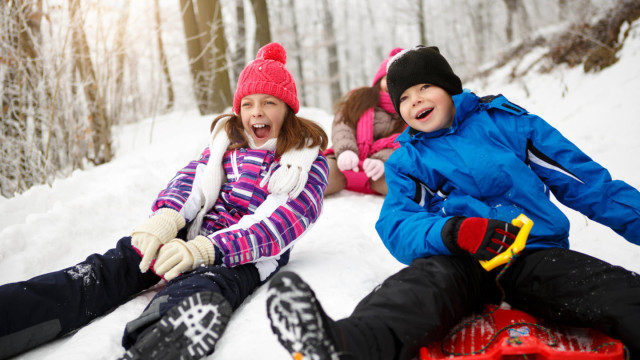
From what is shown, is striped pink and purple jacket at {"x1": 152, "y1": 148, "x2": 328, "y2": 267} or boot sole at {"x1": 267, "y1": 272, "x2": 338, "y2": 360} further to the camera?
striped pink and purple jacket at {"x1": 152, "y1": 148, "x2": 328, "y2": 267}

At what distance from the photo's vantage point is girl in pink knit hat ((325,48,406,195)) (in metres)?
3.29

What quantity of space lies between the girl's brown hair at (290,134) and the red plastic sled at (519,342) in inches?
45.0

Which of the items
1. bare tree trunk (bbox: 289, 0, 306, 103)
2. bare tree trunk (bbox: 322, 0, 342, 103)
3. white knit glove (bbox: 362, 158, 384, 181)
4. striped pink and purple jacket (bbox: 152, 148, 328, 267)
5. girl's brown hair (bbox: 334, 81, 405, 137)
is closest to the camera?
striped pink and purple jacket (bbox: 152, 148, 328, 267)

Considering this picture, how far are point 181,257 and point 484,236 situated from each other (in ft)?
3.61

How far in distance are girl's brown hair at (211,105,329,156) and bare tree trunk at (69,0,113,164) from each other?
2.38 meters

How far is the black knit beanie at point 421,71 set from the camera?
5.58ft

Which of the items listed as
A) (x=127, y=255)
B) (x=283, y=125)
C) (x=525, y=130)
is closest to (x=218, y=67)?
(x=283, y=125)

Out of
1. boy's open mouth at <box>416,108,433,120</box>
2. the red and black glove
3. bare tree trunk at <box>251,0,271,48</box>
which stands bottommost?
the red and black glove

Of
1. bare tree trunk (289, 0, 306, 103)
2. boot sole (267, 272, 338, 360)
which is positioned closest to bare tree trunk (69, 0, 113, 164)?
boot sole (267, 272, 338, 360)

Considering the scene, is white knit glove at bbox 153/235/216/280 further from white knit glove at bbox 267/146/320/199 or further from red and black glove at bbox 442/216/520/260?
red and black glove at bbox 442/216/520/260

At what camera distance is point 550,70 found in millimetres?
5875

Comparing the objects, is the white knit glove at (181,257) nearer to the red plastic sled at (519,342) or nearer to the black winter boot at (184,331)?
the black winter boot at (184,331)

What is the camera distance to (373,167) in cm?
312

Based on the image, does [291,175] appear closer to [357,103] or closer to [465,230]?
[465,230]
